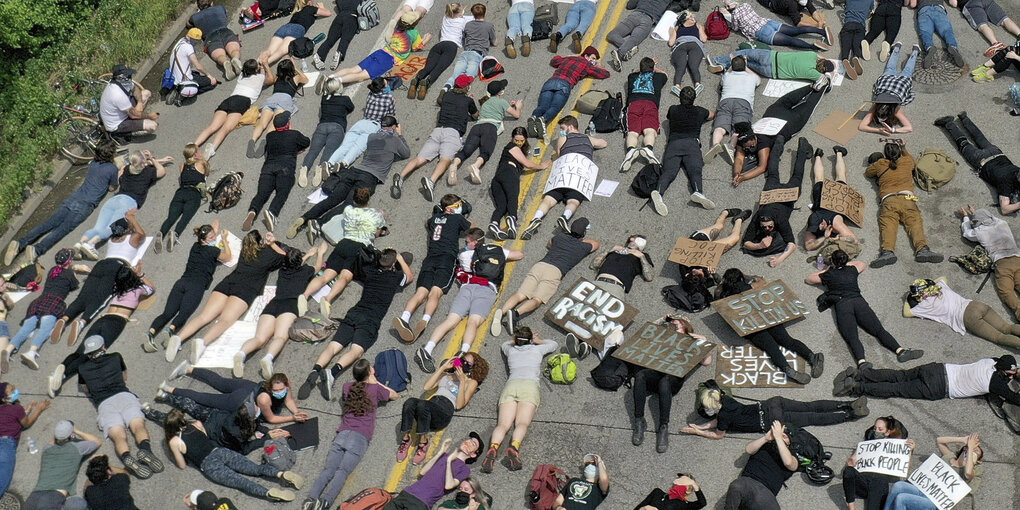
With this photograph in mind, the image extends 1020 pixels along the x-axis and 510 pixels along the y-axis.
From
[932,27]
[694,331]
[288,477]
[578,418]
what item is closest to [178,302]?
[288,477]

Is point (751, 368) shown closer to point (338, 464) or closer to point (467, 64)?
point (338, 464)

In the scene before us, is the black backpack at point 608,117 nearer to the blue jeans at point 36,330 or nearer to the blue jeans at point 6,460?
the blue jeans at point 36,330

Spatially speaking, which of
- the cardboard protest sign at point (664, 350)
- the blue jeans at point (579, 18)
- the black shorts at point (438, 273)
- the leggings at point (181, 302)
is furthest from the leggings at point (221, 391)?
the blue jeans at point (579, 18)

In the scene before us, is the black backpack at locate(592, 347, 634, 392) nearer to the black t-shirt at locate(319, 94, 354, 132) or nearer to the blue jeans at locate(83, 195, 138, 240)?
the black t-shirt at locate(319, 94, 354, 132)

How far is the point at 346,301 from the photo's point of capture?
A: 1650cm

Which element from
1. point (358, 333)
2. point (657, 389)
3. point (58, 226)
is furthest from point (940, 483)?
point (58, 226)

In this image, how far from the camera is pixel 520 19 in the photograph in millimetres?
20969

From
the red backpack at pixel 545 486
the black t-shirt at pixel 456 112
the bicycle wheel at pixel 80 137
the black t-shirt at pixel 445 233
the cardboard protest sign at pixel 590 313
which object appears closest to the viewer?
the red backpack at pixel 545 486

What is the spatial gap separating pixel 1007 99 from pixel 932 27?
7.44 ft

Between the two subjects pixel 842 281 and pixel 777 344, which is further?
pixel 842 281

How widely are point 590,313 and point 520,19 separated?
791 cm

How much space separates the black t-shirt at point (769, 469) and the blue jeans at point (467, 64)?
32.3 feet

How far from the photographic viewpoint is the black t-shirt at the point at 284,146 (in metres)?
18.6

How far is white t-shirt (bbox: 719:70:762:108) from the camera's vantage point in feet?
61.3
